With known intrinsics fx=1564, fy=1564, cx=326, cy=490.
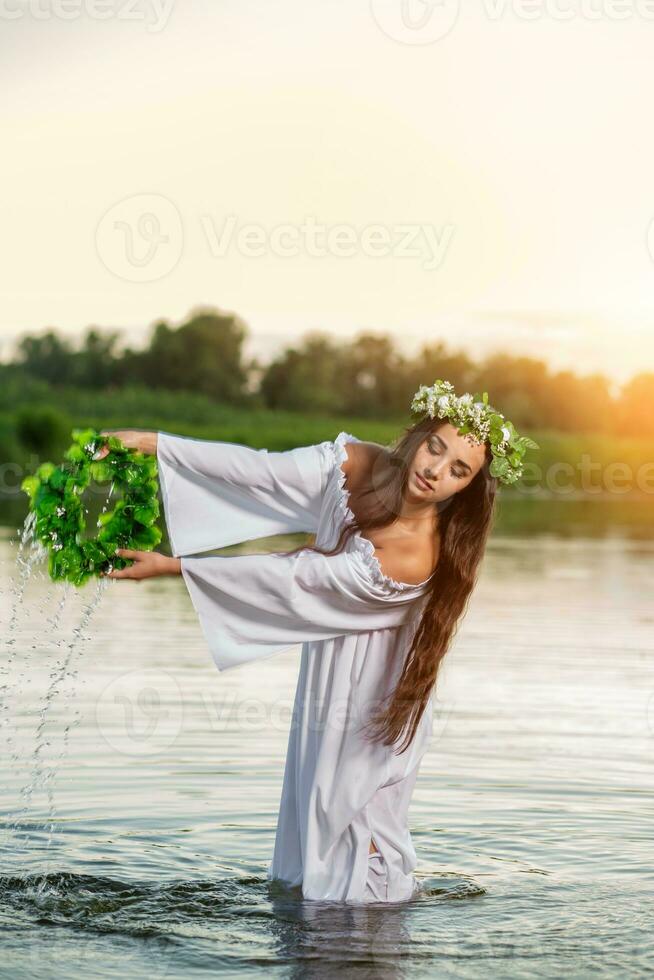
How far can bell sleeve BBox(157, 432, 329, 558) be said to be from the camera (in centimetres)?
636

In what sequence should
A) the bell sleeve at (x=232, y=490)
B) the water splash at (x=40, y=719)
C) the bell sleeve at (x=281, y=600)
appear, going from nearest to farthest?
the bell sleeve at (x=281, y=600) → the bell sleeve at (x=232, y=490) → the water splash at (x=40, y=719)

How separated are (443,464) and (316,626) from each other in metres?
0.84

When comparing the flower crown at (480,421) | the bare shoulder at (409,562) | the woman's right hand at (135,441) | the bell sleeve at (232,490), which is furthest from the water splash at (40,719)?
the flower crown at (480,421)

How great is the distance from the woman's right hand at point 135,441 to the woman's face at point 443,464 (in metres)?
1.05

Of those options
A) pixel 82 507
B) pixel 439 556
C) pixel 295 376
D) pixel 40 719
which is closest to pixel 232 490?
pixel 82 507

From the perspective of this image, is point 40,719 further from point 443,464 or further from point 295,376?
point 295,376

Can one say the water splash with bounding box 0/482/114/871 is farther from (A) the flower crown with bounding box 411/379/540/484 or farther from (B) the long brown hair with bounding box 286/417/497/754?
(A) the flower crown with bounding box 411/379/540/484

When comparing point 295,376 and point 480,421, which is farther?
point 295,376

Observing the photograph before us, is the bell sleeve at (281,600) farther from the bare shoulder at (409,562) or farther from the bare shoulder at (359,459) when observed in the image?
the bare shoulder at (359,459)

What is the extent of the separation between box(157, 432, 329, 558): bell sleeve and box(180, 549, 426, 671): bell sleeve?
0.51 feet

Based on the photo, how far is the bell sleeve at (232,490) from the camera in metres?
6.36

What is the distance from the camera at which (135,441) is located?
20.6ft

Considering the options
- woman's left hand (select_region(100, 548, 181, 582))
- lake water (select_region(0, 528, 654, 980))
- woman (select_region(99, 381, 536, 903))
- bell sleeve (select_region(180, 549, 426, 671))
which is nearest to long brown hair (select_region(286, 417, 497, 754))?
woman (select_region(99, 381, 536, 903))

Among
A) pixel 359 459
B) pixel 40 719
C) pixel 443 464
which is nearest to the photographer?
pixel 443 464
